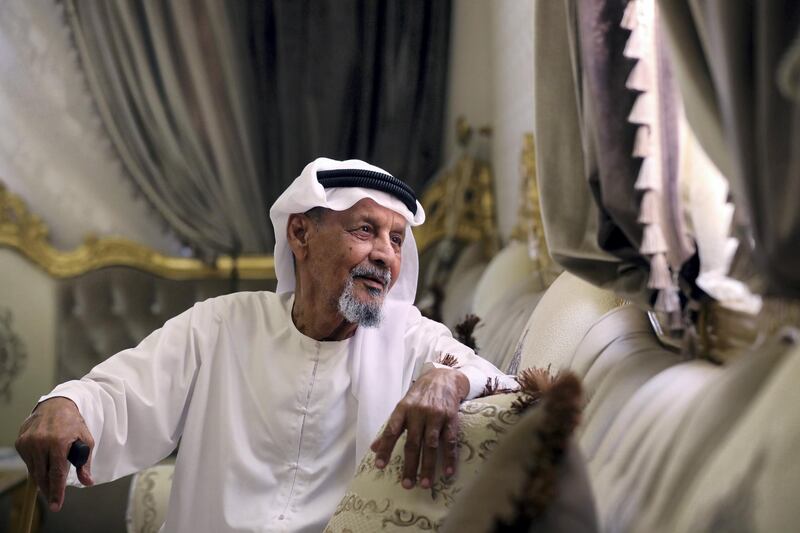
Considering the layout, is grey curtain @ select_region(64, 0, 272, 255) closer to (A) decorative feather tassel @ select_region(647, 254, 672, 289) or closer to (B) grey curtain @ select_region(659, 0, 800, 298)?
(A) decorative feather tassel @ select_region(647, 254, 672, 289)

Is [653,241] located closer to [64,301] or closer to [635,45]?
[635,45]

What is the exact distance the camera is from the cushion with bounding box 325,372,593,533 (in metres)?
0.83

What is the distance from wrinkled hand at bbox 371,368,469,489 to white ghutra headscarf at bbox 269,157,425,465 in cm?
41

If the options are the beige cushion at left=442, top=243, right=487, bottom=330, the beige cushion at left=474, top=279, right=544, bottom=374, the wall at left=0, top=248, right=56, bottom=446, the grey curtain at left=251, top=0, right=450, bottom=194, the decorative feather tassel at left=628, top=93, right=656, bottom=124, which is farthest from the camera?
the grey curtain at left=251, top=0, right=450, bottom=194

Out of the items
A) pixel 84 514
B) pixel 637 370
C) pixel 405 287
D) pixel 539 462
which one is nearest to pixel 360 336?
pixel 405 287

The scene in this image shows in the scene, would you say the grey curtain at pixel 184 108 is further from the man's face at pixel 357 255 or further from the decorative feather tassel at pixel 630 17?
the decorative feather tassel at pixel 630 17

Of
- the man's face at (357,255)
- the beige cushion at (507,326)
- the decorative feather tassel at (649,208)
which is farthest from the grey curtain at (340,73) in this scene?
the decorative feather tassel at (649,208)

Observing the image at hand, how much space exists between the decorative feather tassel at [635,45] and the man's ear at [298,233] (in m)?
0.79

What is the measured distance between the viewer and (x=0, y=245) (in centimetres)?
347

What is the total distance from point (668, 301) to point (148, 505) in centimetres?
153

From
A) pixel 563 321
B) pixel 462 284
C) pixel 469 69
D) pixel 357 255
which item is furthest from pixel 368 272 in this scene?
pixel 469 69

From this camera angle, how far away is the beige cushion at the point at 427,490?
1.11 metres

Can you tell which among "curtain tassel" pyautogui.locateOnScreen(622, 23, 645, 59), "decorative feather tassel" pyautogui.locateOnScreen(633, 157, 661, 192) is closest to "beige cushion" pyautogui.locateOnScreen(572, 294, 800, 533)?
"decorative feather tassel" pyautogui.locateOnScreen(633, 157, 661, 192)

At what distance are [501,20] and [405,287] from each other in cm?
207
